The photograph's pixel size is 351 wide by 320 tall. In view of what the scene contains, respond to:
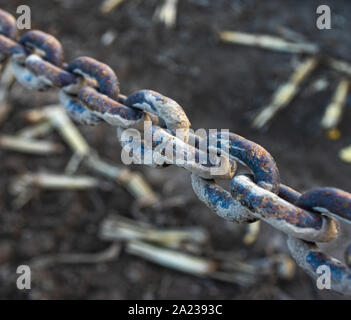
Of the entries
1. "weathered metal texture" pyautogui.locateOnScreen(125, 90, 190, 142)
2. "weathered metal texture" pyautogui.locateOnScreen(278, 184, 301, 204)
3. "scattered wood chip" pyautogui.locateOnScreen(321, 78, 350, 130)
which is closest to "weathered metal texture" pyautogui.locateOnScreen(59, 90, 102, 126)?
"weathered metal texture" pyautogui.locateOnScreen(125, 90, 190, 142)

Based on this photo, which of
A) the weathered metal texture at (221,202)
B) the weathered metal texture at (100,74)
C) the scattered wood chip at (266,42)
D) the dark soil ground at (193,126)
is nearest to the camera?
the weathered metal texture at (221,202)

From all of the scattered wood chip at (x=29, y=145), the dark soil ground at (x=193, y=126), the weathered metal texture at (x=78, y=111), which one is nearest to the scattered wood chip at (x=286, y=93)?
the dark soil ground at (x=193, y=126)

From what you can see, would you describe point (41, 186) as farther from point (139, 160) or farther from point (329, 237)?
point (329, 237)

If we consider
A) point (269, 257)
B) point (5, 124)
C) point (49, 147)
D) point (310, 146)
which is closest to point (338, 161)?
point (310, 146)

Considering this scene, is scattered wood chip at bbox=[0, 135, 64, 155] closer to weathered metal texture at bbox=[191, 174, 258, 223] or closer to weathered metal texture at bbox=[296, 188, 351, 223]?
weathered metal texture at bbox=[191, 174, 258, 223]

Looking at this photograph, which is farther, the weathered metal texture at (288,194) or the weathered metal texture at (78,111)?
the weathered metal texture at (78,111)

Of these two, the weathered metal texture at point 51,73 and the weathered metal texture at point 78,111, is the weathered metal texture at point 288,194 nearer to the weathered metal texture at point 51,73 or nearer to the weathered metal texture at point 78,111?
the weathered metal texture at point 78,111
